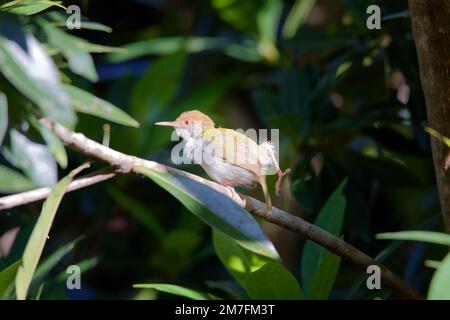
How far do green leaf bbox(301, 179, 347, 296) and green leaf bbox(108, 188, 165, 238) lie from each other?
703mm

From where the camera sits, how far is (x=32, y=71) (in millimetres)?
1312

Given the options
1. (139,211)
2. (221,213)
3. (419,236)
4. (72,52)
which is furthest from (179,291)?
(139,211)

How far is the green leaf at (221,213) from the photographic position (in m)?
1.43

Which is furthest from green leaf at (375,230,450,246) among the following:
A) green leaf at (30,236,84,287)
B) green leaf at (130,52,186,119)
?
green leaf at (130,52,186,119)

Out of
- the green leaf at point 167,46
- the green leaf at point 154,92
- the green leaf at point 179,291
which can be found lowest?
the green leaf at point 179,291

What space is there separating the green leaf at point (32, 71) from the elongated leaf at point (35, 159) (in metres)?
0.31

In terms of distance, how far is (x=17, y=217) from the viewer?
2.29 metres

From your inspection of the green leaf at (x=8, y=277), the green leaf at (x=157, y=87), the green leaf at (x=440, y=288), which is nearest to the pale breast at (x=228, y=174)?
the green leaf at (x=8, y=277)

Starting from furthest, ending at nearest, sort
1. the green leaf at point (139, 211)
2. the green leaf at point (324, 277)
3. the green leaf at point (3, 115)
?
the green leaf at point (139, 211) → the green leaf at point (324, 277) → the green leaf at point (3, 115)

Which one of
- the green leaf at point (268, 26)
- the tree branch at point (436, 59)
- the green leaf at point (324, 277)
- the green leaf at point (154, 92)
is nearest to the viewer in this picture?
the tree branch at point (436, 59)

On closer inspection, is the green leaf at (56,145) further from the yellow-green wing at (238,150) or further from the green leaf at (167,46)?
the green leaf at (167,46)

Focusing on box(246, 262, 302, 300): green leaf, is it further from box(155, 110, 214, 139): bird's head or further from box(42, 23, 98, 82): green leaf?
box(42, 23, 98, 82): green leaf

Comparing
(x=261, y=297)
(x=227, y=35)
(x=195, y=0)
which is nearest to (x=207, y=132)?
(x=261, y=297)
